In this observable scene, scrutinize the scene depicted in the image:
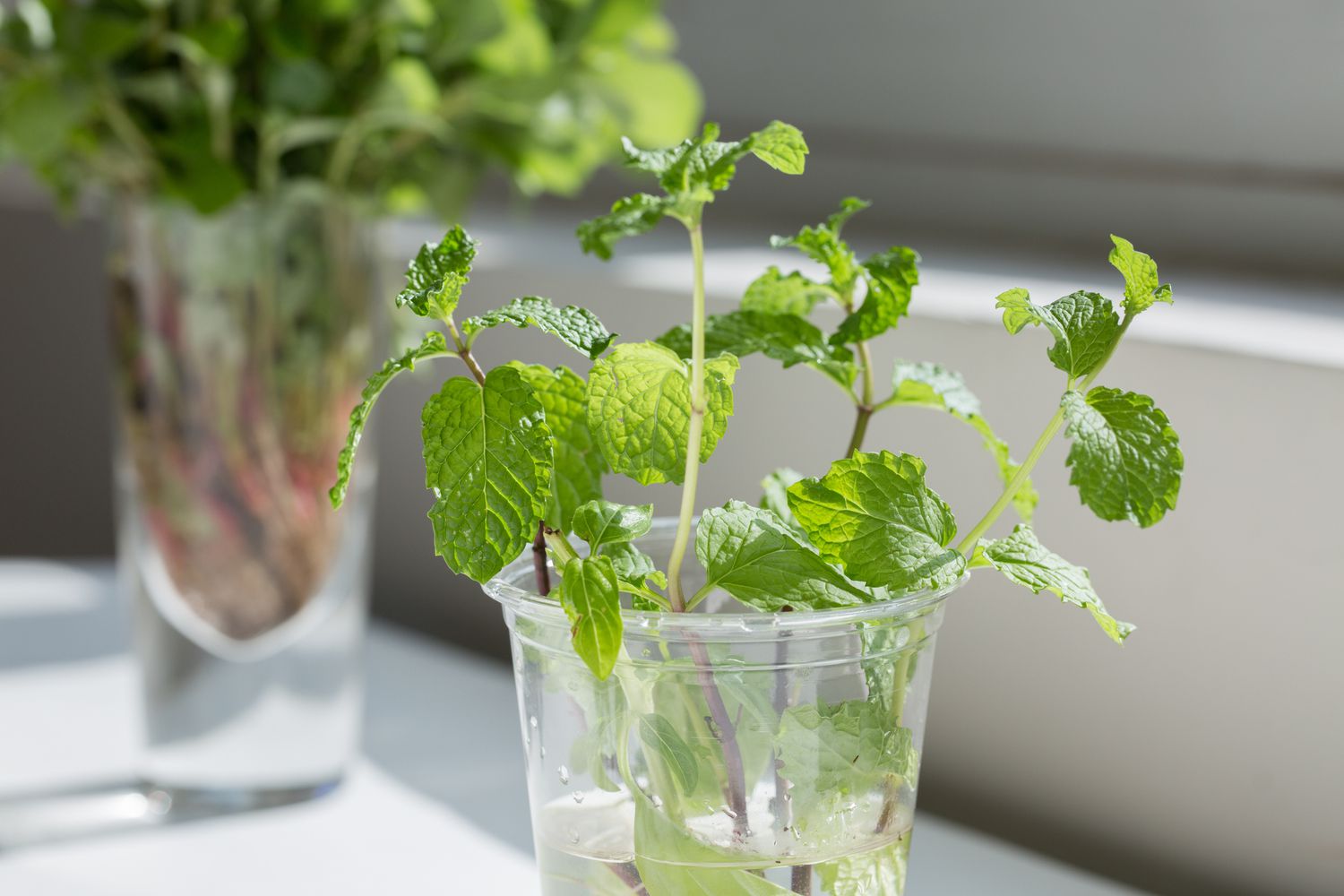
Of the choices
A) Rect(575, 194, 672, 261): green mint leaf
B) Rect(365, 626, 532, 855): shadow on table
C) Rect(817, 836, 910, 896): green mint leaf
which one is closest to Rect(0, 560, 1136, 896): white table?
Rect(365, 626, 532, 855): shadow on table

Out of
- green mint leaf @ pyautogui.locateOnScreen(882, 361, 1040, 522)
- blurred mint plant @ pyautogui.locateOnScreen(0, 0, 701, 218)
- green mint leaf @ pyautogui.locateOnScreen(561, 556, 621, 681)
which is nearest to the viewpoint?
green mint leaf @ pyautogui.locateOnScreen(561, 556, 621, 681)

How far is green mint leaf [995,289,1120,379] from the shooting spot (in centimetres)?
39

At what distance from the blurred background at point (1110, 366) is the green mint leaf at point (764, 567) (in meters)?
0.29

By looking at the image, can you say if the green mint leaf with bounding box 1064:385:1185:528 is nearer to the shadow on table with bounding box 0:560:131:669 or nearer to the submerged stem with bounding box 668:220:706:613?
the submerged stem with bounding box 668:220:706:613

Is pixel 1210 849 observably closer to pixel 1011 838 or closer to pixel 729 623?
pixel 1011 838

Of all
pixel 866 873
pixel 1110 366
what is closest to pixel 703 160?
pixel 866 873

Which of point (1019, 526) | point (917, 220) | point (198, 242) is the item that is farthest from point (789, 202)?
point (1019, 526)

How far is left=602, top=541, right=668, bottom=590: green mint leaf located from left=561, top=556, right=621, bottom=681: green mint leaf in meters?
0.03

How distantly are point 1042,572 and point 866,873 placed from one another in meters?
0.10

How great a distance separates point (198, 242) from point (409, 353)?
1.44ft

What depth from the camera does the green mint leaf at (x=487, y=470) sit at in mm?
366

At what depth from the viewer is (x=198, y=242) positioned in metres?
0.77

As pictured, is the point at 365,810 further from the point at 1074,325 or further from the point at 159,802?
the point at 1074,325

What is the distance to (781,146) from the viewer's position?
38cm
